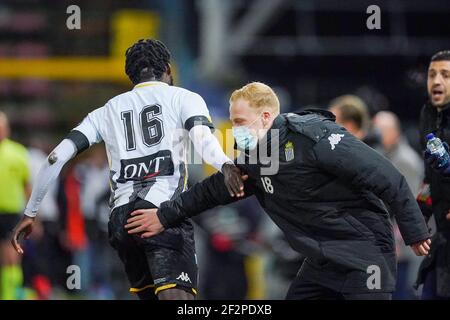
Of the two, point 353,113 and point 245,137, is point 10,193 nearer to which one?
point 353,113

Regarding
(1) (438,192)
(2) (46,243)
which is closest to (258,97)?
(1) (438,192)

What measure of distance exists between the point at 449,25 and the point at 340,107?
1053 cm

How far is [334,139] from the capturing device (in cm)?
707

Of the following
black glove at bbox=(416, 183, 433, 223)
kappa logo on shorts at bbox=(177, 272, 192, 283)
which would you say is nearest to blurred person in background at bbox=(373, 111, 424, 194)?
black glove at bbox=(416, 183, 433, 223)

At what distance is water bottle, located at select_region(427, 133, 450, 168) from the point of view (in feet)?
24.9

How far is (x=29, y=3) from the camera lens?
2012 centimetres

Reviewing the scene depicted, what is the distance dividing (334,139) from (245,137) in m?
0.54

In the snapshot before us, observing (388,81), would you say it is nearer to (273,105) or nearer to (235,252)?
(235,252)

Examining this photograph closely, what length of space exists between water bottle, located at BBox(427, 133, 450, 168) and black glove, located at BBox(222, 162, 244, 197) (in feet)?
4.18

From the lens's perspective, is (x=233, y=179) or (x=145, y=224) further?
(x=145, y=224)

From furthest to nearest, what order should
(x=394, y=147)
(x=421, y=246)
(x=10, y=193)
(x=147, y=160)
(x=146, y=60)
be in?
(x=10, y=193) < (x=394, y=147) < (x=146, y=60) < (x=147, y=160) < (x=421, y=246)

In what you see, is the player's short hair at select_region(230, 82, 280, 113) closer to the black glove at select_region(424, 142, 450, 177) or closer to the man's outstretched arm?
the man's outstretched arm
